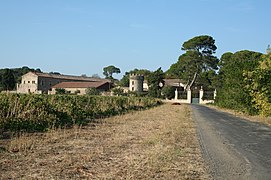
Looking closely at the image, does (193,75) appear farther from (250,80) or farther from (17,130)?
(17,130)

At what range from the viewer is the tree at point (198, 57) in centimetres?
8312

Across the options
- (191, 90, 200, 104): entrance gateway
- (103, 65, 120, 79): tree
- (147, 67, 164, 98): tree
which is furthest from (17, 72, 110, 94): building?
(103, 65, 120, 79): tree

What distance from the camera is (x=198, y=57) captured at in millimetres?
82500

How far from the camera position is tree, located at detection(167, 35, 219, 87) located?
83.1 metres

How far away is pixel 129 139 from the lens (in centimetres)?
1217

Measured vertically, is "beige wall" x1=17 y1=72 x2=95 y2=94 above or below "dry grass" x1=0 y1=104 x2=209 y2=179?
above

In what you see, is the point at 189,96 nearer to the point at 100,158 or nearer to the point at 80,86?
the point at 80,86

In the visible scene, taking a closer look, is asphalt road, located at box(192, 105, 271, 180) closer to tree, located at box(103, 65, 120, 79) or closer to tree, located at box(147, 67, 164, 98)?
tree, located at box(147, 67, 164, 98)

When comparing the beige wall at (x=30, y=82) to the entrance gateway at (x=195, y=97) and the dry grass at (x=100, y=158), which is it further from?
the dry grass at (x=100, y=158)

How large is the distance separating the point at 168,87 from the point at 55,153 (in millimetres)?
79968

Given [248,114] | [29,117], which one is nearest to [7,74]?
[248,114]

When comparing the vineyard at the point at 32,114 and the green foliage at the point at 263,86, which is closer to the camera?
the vineyard at the point at 32,114

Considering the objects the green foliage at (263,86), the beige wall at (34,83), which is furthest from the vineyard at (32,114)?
the beige wall at (34,83)

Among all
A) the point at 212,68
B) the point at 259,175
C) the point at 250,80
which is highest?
the point at 212,68
